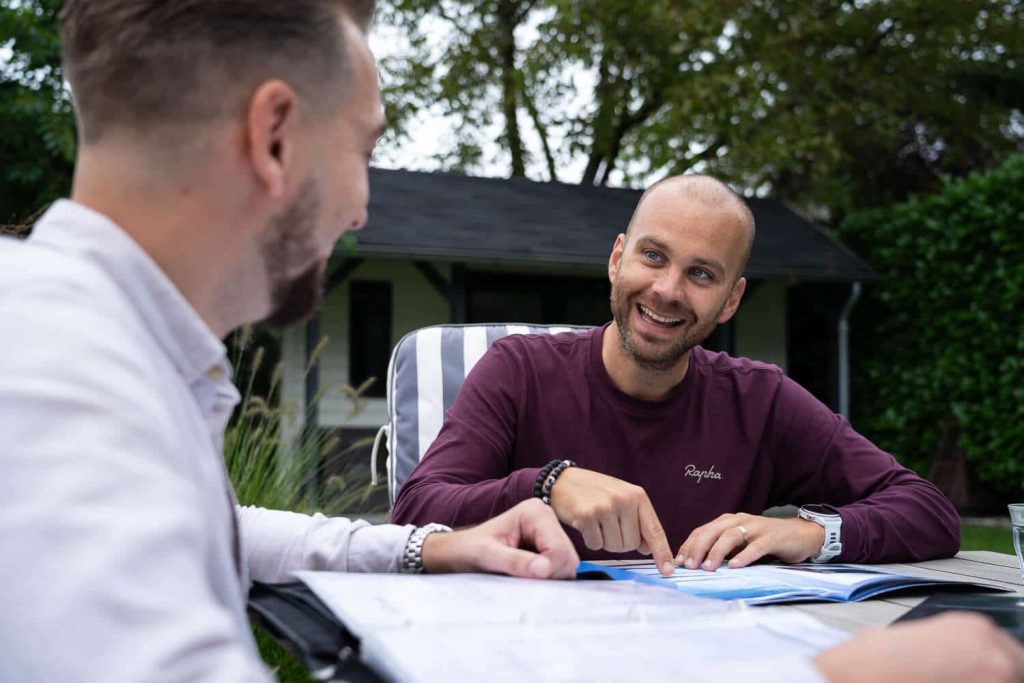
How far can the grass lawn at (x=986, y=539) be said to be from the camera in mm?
7027

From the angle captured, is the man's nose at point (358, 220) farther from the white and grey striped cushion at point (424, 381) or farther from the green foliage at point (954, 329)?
the green foliage at point (954, 329)

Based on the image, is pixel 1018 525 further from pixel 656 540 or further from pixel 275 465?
pixel 275 465

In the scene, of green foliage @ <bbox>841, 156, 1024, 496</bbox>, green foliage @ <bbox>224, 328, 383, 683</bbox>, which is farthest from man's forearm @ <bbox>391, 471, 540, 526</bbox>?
green foliage @ <bbox>841, 156, 1024, 496</bbox>

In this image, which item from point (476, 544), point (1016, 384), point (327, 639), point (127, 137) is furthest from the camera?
point (1016, 384)

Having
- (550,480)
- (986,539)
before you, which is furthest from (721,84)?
(550,480)

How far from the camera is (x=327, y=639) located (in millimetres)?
920


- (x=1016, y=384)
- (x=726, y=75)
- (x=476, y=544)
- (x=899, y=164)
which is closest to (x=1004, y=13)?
(x=899, y=164)

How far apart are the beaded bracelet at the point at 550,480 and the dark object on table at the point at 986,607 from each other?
1.97 ft

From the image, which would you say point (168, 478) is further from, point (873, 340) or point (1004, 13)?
point (1004, 13)

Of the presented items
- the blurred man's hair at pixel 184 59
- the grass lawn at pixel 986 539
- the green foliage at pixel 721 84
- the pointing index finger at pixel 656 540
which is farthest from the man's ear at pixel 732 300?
the green foliage at pixel 721 84

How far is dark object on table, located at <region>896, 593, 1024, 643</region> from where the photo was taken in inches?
46.5

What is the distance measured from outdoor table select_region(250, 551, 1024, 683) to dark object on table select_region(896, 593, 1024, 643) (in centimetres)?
2

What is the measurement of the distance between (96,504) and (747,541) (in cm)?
125

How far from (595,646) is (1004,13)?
54.2 ft
